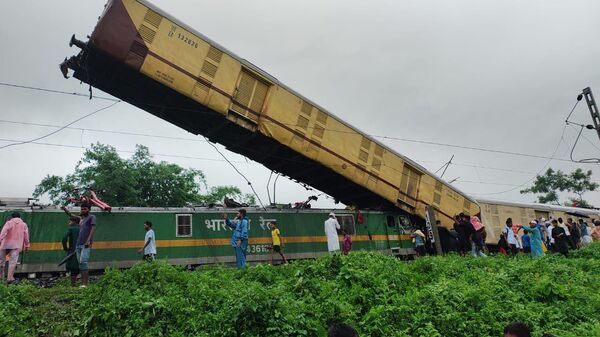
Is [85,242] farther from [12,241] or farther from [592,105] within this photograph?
[592,105]

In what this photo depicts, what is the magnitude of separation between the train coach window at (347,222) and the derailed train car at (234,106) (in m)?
0.85

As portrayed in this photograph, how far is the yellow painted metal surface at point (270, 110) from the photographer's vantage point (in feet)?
37.4

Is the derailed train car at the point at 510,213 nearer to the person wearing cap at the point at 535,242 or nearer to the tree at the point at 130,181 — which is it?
the person wearing cap at the point at 535,242

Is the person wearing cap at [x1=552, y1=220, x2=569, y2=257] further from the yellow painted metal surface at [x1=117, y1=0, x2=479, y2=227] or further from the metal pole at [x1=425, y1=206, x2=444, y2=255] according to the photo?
the yellow painted metal surface at [x1=117, y1=0, x2=479, y2=227]

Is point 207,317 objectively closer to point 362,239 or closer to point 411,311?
point 411,311

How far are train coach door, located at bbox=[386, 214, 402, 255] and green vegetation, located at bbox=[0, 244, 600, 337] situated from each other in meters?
8.59

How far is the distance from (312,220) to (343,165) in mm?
2700

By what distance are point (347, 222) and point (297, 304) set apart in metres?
10.9

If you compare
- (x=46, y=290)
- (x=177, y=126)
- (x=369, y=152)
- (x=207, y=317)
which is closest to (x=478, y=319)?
(x=207, y=317)

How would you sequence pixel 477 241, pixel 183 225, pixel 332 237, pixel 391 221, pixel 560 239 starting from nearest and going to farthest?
pixel 332 237 → pixel 183 225 → pixel 477 241 → pixel 560 239 → pixel 391 221

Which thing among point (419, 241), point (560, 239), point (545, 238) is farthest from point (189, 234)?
point (545, 238)

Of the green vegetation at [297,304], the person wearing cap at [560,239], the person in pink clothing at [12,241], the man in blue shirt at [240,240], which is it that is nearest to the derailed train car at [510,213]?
the person wearing cap at [560,239]

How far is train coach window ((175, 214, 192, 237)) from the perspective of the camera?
13.3 meters

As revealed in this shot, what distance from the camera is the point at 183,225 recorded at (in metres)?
13.4
